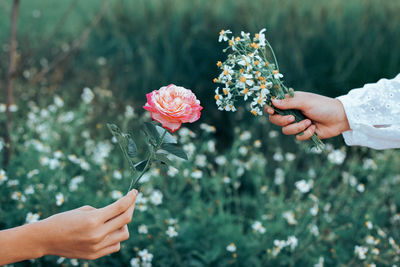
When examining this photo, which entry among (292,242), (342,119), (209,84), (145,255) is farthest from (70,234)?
(209,84)

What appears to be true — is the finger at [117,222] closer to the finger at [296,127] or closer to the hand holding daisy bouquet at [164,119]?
the hand holding daisy bouquet at [164,119]

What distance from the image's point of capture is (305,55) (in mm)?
3814

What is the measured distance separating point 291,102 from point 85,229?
77cm

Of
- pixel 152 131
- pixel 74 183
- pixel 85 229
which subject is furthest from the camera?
pixel 74 183

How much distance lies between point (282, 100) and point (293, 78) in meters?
2.30

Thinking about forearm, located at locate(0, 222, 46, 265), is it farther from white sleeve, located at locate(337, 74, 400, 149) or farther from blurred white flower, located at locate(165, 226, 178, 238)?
white sleeve, located at locate(337, 74, 400, 149)

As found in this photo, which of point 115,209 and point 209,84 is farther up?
point 115,209

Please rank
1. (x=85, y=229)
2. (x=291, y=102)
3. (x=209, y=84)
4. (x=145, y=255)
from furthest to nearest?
(x=209, y=84), (x=145, y=255), (x=291, y=102), (x=85, y=229)

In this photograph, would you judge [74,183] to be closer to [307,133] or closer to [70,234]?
[70,234]

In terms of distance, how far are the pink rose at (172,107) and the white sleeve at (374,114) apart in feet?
2.28

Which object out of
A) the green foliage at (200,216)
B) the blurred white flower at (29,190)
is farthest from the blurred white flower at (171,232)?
the blurred white flower at (29,190)

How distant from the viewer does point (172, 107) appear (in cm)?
121

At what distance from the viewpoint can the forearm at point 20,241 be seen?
1.19 m

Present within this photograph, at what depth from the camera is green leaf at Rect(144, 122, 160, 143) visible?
1291 mm
